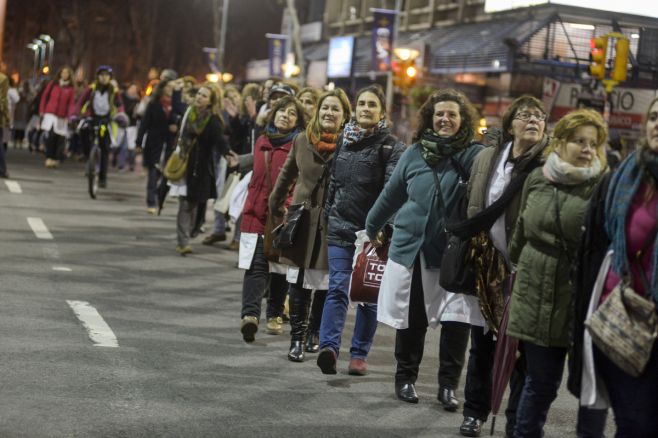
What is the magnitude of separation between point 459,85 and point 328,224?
98.2 ft

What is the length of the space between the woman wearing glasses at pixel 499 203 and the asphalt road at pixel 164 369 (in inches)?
10.7

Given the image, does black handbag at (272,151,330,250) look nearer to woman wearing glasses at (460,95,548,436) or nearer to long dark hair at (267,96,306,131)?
long dark hair at (267,96,306,131)

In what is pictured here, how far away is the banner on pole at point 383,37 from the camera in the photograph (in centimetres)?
4106

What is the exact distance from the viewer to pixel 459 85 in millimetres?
38750

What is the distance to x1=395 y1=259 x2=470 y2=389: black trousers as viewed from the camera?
8052 mm

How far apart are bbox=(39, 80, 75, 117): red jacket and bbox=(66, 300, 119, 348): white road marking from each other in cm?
1769

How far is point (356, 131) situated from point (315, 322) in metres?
1.61

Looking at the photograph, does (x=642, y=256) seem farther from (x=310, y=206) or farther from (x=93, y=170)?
(x=93, y=170)

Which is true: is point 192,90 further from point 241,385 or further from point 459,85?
point 459,85

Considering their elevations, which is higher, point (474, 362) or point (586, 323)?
point (586, 323)

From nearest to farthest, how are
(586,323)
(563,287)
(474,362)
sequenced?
(586,323), (563,287), (474,362)

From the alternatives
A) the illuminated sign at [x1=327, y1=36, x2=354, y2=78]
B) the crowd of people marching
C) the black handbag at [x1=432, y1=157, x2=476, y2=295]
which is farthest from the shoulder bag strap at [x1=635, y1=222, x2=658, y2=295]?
the illuminated sign at [x1=327, y1=36, x2=354, y2=78]

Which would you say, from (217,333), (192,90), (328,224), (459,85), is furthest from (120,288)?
(459,85)

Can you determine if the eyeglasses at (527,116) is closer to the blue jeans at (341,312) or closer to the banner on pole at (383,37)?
the blue jeans at (341,312)
